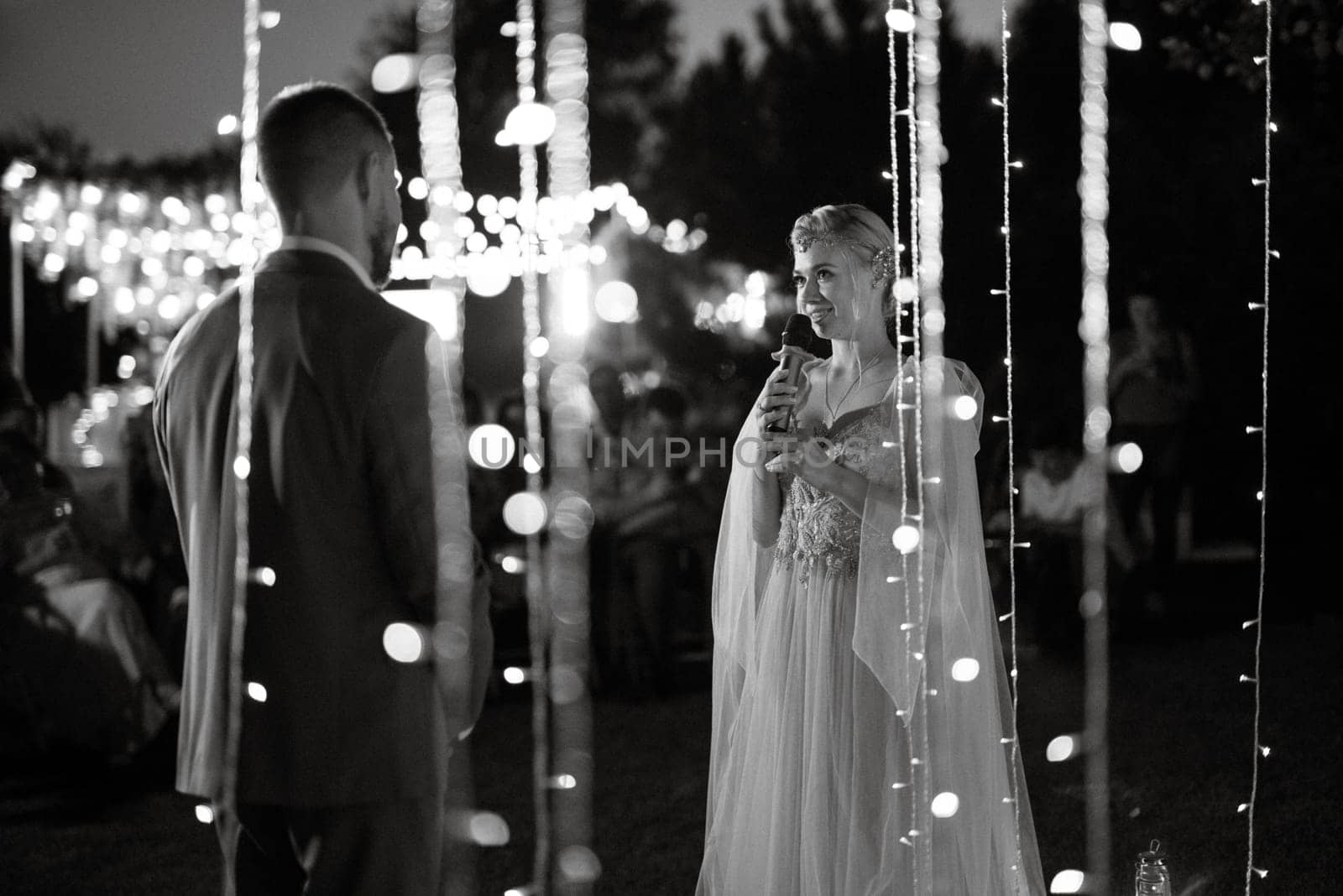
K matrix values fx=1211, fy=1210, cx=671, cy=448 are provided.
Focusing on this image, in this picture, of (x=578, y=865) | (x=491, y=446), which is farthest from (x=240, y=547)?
(x=491, y=446)

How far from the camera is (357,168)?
1537mm

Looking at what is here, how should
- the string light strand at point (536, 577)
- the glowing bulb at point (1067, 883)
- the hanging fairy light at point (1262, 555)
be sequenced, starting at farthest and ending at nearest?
1. the string light strand at point (536, 577)
2. the glowing bulb at point (1067, 883)
3. the hanging fairy light at point (1262, 555)

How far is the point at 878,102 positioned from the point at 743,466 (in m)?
3.58

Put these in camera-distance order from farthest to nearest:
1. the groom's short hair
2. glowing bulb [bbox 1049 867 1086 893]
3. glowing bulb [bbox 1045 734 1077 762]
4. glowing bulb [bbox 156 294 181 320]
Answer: glowing bulb [bbox 156 294 181 320] < glowing bulb [bbox 1045 734 1077 762] < glowing bulb [bbox 1049 867 1086 893] < the groom's short hair

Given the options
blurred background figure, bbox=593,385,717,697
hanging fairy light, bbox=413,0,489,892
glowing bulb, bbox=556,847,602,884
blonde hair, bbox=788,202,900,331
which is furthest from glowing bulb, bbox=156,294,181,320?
blonde hair, bbox=788,202,900,331

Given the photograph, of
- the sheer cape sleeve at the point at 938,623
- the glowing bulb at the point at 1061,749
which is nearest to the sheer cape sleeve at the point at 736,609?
the sheer cape sleeve at the point at 938,623

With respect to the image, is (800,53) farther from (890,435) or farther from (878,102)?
(890,435)

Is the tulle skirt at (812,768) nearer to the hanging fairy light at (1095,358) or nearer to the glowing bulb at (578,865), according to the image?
the glowing bulb at (578,865)

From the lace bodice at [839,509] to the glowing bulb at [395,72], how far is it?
3.94 m

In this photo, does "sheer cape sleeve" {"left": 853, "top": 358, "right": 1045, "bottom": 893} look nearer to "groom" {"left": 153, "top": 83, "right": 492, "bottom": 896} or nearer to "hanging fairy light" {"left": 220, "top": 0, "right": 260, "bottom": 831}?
"groom" {"left": 153, "top": 83, "right": 492, "bottom": 896}

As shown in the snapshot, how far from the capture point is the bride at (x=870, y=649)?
223 centimetres

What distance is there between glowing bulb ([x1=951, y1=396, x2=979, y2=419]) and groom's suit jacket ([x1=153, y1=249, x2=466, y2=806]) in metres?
1.13

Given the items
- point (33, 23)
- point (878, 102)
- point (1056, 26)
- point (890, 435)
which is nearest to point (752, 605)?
point (890, 435)

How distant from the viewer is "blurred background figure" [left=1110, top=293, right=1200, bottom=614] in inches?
232
